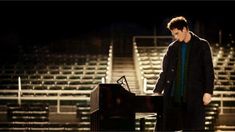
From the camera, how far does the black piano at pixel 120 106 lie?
11.1 ft

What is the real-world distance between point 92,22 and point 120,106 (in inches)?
458

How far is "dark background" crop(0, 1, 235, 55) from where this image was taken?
1395 cm

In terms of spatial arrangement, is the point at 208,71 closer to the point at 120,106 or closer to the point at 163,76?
the point at 163,76

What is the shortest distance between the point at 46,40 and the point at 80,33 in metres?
1.14

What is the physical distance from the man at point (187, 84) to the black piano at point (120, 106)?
10 cm

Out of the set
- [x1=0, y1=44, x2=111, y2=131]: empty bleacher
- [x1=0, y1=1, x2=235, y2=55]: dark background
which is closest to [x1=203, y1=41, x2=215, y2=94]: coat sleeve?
[x1=0, y1=44, x2=111, y2=131]: empty bleacher

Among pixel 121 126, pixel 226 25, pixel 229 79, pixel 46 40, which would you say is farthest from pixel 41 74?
pixel 121 126

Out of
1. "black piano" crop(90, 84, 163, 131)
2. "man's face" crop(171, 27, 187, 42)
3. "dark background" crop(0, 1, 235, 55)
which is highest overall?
"dark background" crop(0, 1, 235, 55)

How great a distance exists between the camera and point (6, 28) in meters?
14.7

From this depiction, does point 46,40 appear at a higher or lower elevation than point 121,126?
higher

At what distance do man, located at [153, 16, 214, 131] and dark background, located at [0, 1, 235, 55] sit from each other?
10.3 m

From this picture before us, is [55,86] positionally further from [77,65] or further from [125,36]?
[125,36]

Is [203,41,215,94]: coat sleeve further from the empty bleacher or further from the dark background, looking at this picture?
the dark background

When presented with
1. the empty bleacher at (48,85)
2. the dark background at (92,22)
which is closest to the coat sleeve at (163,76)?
the empty bleacher at (48,85)
